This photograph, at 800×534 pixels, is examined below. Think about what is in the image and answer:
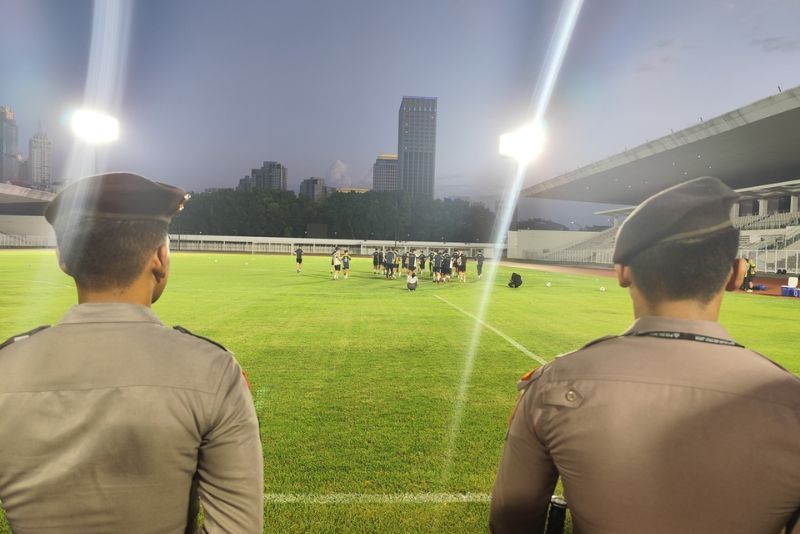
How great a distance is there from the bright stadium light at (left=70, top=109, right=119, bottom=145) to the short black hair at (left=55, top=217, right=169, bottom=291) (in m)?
27.8

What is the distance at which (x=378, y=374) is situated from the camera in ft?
24.8

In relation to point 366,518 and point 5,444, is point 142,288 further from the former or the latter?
point 366,518

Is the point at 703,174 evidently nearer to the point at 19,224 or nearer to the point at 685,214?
the point at 685,214

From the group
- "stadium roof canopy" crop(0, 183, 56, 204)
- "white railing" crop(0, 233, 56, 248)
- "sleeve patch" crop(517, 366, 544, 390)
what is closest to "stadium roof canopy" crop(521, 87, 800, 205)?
"sleeve patch" crop(517, 366, 544, 390)

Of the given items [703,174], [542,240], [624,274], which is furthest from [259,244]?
[624,274]

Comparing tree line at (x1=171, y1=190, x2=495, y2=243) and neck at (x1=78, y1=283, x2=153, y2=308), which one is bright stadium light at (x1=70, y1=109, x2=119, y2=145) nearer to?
neck at (x1=78, y1=283, x2=153, y2=308)

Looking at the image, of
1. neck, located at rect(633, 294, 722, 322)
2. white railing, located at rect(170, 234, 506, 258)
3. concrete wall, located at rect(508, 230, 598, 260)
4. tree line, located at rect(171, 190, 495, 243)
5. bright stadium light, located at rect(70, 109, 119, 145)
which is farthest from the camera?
tree line, located at rect(171, 190, 495, 243)

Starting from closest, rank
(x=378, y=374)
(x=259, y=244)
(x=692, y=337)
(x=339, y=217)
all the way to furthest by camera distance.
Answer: (x=692, y=337) < (x=378, y=374) < (x=259, y=244) < (x=339, y=217)

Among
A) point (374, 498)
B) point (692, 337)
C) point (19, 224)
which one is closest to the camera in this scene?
point (692, 337)

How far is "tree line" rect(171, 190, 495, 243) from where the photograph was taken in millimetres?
118438

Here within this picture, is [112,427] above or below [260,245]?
below

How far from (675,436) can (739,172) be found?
5799 centimetres

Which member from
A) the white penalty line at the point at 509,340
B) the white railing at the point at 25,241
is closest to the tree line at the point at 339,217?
the white railing at the point at 25,241

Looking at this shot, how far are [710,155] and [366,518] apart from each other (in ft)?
159
